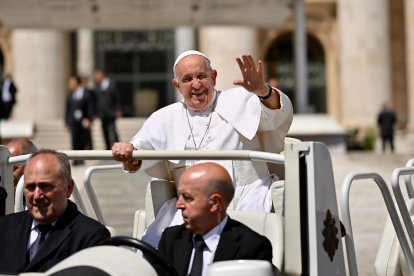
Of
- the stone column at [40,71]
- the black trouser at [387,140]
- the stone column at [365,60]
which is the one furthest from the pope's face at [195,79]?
the stone column at [365,60]

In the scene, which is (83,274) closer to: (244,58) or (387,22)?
(244,58)

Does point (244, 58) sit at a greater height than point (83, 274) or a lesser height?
greater

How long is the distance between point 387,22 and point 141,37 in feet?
28.1

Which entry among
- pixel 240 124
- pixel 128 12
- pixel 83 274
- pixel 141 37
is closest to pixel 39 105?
pixel 141 37

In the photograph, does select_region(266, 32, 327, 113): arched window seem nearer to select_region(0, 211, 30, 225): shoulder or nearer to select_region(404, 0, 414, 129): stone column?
select_region(404, 0, 414, 129): stone column

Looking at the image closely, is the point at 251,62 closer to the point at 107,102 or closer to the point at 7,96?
the point at 107,102

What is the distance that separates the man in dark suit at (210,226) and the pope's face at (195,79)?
1.19m

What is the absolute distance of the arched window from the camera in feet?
125

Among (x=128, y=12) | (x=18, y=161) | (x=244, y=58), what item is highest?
(x=128, y=12)

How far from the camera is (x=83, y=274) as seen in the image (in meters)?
3.54

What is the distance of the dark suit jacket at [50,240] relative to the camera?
4527 millimetres

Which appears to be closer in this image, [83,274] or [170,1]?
[83,274]

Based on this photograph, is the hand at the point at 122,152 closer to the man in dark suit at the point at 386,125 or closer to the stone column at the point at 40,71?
the man in dark suit at the point at 386,125

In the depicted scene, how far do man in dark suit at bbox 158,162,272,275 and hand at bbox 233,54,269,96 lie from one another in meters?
1.13
